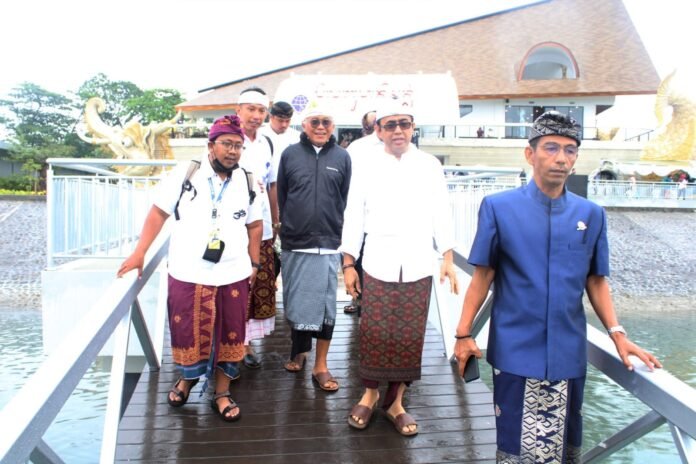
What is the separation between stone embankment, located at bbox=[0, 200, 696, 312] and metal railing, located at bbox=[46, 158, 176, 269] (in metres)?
6.25

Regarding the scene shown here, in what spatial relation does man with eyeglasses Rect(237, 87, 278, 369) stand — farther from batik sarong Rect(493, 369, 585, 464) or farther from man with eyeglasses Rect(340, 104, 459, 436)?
batik sarong Rect(493, 369, 585, 464)

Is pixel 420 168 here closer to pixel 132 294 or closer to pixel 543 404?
pixel 543 404

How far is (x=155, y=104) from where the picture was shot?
44688 millimetres

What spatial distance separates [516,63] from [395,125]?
88.2 feet

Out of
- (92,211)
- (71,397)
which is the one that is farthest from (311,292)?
(71,397)

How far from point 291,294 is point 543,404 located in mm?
1806

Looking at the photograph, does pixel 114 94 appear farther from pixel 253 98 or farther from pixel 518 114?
pixel 253 98

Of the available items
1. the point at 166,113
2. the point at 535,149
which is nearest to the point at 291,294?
the point at 535,149

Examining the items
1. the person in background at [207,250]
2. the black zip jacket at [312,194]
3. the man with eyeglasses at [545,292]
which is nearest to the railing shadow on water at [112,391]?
the man with eyeglasses at [545,292]

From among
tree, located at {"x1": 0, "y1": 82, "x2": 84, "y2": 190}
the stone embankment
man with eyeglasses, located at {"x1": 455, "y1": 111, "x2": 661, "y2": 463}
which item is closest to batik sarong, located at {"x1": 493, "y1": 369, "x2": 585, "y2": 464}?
man with eyeglasses, located at {"x1": 455, "y1": 111, "x2": 661, "y2": 463}

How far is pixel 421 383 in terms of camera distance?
355 cm

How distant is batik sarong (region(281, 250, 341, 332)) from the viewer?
133 inches

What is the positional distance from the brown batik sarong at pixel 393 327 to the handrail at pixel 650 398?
2.86ft

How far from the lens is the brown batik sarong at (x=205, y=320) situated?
2.84 m
